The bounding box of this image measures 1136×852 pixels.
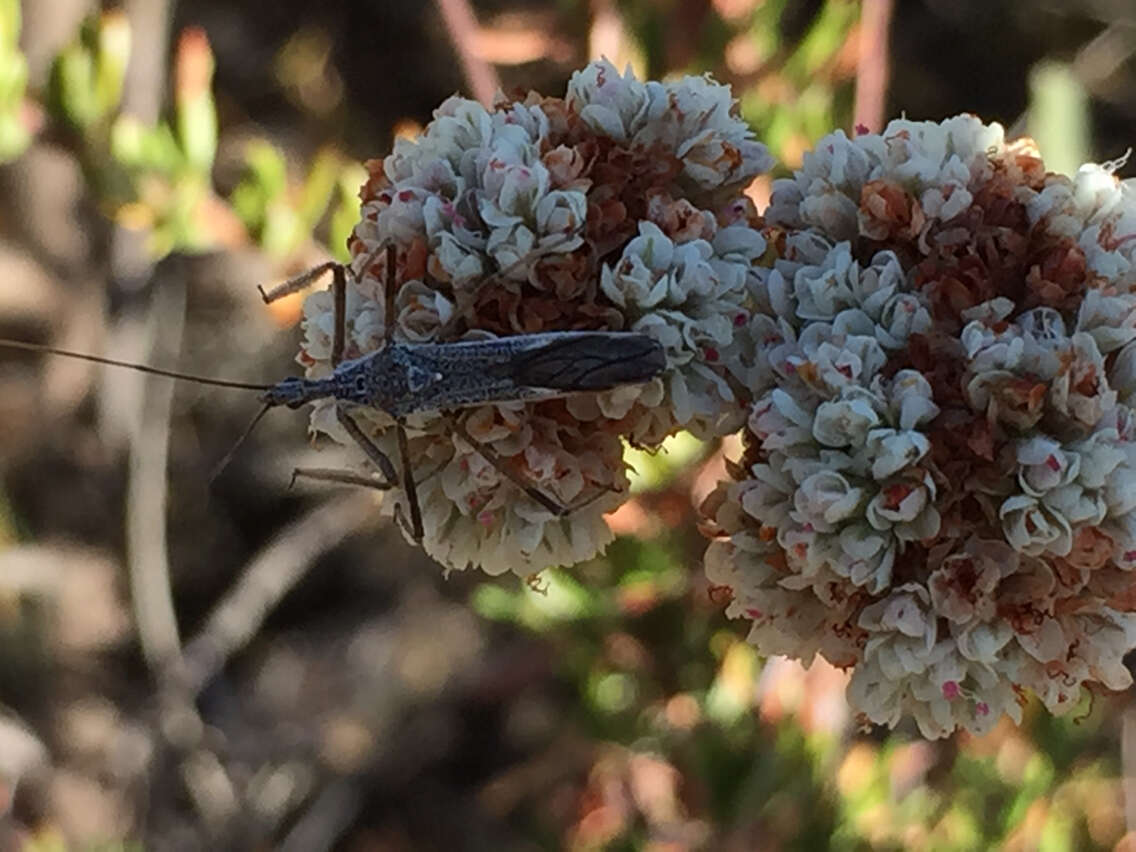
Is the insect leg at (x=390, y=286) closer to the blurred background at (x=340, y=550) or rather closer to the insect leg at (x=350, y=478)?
the insect leg at (x=350, y=478)

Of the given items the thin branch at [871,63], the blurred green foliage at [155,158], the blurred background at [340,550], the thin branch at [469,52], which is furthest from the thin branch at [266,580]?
the thin branch at [871,63]

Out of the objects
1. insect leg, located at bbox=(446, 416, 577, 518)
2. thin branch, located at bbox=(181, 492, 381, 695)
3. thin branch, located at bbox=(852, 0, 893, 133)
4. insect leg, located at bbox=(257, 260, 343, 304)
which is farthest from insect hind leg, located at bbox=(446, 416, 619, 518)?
thin branch, located at bbox=(181, 492, 381, 695)

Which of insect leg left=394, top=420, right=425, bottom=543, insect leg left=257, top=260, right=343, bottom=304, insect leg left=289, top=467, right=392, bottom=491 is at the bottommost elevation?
insect leg left=289, top=467, right=392, bottom=491

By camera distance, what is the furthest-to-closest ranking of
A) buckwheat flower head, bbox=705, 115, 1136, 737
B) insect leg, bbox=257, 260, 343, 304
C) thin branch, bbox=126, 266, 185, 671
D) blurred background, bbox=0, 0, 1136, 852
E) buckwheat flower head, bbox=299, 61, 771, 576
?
thin branch, bbox=126, 266, 185, 671 → blurred background, bbox=0, 0, 1136, 852 → insect leg, bbox=257, 260, 343, 304 → buckwheat flower head, bbox=299, 61, 771, 576 → buckwheat flower head, bbox=705, 115, 1136, 737

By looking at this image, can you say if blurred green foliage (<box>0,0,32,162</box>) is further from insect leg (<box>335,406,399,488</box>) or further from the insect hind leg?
the insect hind leg

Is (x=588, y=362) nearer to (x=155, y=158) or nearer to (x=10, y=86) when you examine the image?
(x=155, y=158)

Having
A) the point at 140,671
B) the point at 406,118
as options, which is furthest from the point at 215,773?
the point at 406,118

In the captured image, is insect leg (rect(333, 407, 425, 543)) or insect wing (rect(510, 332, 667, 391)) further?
insect leg (rect(333, 407, 425, 543))

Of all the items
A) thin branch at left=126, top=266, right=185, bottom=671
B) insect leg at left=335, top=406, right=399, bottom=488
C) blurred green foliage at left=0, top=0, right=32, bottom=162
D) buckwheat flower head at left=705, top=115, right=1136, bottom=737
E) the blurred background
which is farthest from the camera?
thin branch at left=126, top=266, right=185, bottom=671
